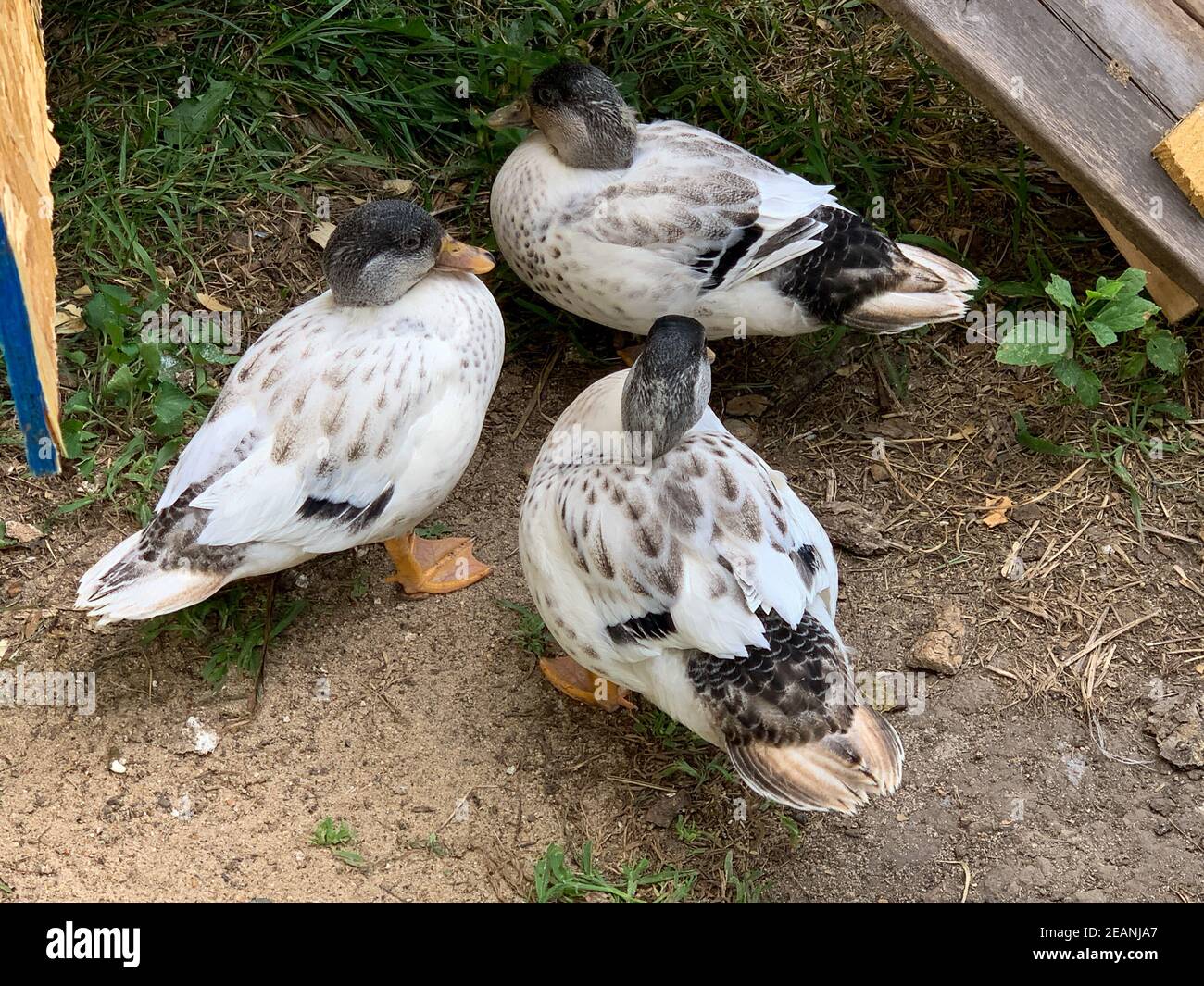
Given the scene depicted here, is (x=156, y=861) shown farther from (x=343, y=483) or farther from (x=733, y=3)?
(x=733, y=3)

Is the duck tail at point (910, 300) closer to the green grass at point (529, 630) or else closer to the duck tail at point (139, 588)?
the green grass at point (529, 630)

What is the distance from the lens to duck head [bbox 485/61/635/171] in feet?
14.0

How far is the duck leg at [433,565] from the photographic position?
4.16 metres

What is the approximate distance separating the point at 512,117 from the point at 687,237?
2.82 ft

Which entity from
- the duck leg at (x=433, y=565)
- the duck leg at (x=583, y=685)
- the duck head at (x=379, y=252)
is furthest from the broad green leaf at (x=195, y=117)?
the duck leg at (x=583, y=685)

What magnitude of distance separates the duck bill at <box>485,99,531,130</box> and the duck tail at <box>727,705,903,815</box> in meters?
2.45

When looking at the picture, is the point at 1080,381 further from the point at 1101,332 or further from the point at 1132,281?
the point at 1132,281

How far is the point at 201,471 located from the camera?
144 inches

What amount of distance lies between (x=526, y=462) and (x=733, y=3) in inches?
92.5

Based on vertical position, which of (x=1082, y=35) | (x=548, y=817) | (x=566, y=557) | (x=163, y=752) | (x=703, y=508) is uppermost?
(x=1082, y=35)

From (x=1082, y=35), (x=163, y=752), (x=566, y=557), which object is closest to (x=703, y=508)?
(x=566, y=557)

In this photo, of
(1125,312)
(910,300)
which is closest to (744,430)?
(910,300)

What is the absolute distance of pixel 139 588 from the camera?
362 centimetres

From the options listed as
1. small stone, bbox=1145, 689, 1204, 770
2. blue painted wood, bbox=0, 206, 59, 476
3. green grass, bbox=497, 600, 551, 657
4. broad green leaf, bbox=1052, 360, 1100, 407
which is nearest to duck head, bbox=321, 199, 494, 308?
blue painted wood, bbox=0, 206, 59, 476
